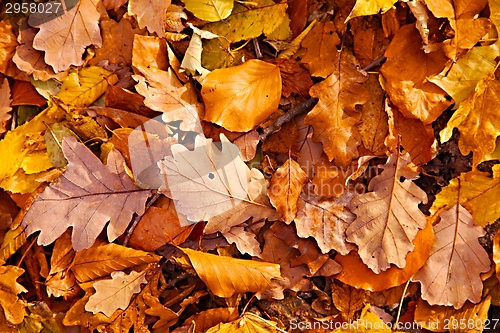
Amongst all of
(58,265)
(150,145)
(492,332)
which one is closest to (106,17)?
(150,145)

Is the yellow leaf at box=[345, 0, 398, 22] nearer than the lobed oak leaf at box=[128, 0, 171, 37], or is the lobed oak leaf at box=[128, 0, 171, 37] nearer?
the yellow leaf at box=[345, 0, 398, 22]

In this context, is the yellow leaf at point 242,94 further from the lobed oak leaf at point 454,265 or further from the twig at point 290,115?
the lobed oak leaf at point 454,265

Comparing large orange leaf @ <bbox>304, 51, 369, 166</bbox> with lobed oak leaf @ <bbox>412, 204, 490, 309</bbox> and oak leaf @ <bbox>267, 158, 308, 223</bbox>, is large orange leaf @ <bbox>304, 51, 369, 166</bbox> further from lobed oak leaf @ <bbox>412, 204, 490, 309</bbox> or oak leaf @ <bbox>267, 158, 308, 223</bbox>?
lobed oak leaf @ <bbox>412, 204, 490, 309</bbox>

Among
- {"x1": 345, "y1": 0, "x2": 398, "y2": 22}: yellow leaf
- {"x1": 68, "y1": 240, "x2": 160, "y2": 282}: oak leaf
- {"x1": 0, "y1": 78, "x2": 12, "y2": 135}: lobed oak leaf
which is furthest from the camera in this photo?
{"x1": 0, "y1": 78, "x2": 12, "y2": 135}: lobed oak leaf

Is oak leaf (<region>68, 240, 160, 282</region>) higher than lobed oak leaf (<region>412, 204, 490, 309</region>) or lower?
higher

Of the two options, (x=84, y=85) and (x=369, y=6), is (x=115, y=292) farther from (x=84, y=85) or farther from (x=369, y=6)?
(x=369, y=6)

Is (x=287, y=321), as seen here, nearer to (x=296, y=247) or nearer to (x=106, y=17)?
(x=296, y=247)

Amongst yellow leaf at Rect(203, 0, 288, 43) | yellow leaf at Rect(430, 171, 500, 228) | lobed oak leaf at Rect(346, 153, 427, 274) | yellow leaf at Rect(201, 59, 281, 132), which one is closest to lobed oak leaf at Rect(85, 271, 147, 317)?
yellow leaf at Rect(201, 59, 281, 132)

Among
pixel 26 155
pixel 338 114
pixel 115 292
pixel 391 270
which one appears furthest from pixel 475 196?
pixel 26 155
